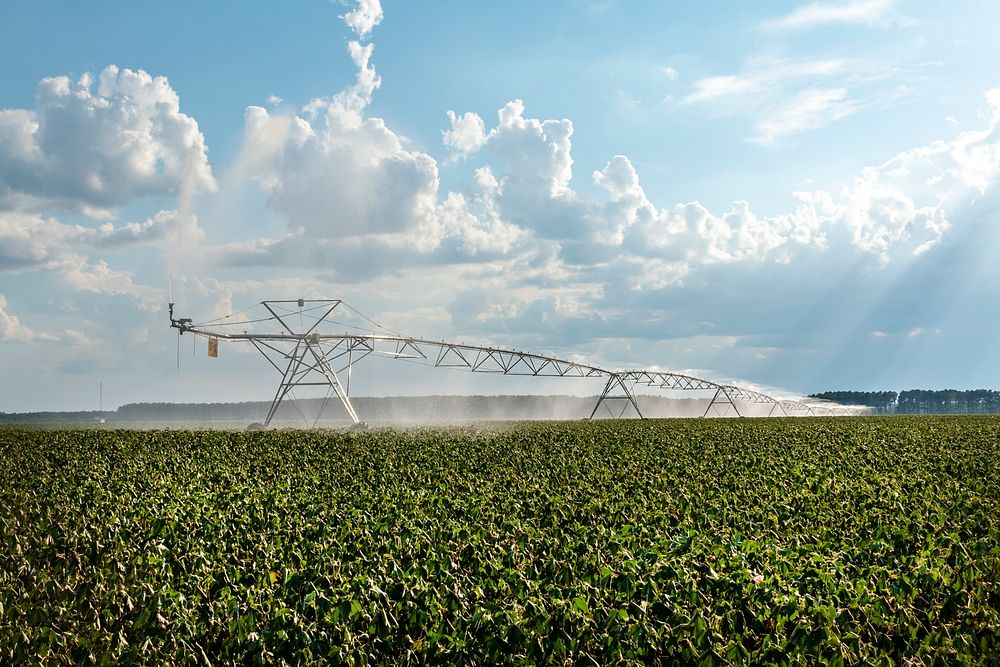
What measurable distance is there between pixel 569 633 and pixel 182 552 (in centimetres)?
777

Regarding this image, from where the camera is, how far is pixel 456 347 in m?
62.2

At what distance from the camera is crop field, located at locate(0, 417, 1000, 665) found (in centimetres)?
791

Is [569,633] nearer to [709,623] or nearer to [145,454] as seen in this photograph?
[709,623]

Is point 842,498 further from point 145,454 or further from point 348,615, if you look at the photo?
point 145,454

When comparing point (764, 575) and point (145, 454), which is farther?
point (145, 454)

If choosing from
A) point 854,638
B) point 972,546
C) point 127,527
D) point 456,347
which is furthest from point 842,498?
point 456,347

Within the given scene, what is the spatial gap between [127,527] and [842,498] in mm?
15414

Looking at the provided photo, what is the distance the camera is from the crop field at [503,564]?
7910 mm

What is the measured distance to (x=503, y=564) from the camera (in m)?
10.9

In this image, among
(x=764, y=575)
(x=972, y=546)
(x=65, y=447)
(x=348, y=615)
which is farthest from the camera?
(x=65, y=447)

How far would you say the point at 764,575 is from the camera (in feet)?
32.6

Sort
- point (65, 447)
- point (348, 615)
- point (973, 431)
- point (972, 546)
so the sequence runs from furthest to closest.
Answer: point (973, 431), point (65, 447), point (972, 546), point (348, 615)

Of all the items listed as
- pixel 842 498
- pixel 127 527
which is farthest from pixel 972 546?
pixel 127 527

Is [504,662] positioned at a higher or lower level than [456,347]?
lower
